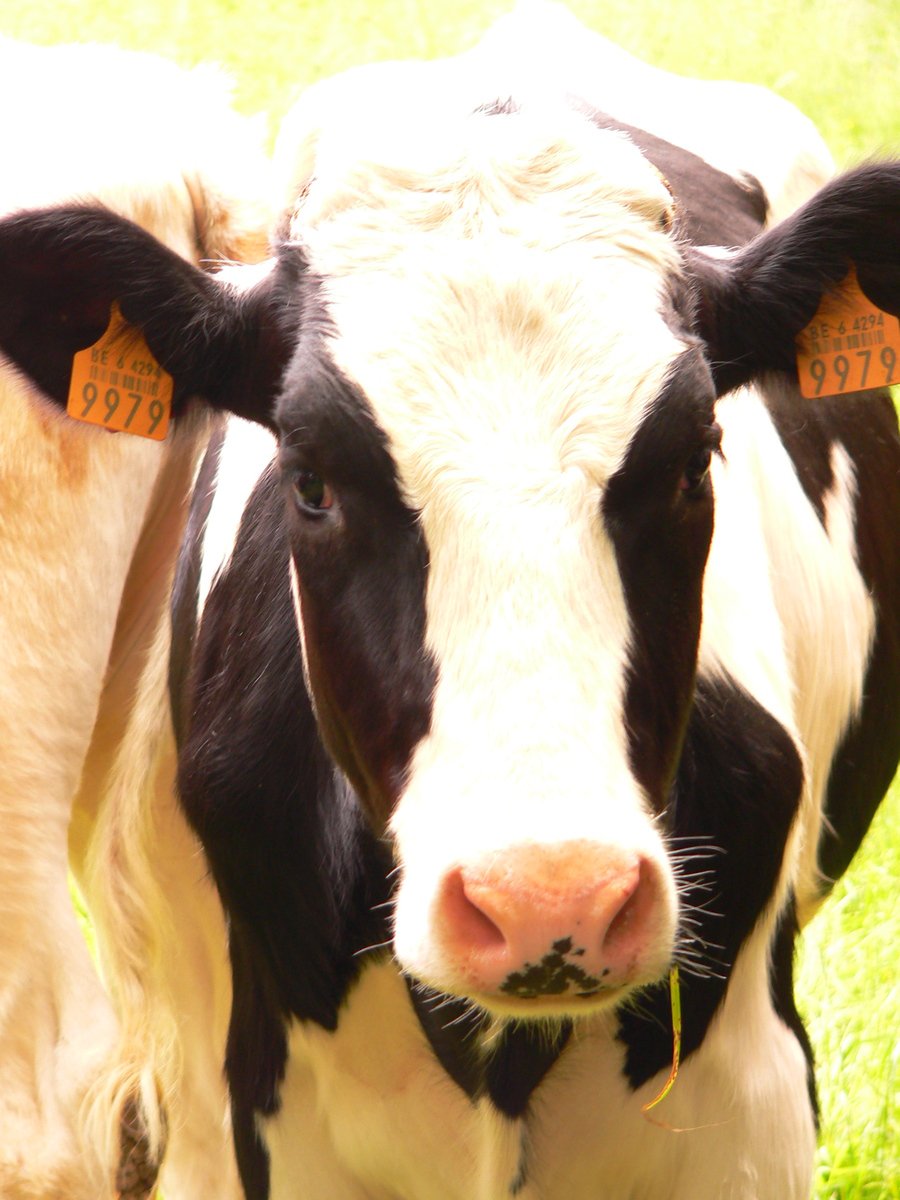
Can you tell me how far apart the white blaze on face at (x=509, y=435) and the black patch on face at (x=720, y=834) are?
56 cm

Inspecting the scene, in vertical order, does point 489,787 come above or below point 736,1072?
above

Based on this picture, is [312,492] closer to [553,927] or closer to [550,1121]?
[553,927]

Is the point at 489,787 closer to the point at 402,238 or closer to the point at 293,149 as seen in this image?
the point at 402,238

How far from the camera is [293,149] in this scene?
2.86m

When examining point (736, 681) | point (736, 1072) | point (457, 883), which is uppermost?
point (457, 883)

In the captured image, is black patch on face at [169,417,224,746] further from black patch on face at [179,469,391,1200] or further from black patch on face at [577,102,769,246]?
black patch on face at [577,102,769,246]

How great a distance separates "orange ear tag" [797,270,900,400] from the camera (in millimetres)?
2564

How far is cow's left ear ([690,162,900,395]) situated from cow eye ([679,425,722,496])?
0.27m

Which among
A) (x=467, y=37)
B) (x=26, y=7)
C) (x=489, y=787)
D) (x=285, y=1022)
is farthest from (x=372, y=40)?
(x=489, y=787)

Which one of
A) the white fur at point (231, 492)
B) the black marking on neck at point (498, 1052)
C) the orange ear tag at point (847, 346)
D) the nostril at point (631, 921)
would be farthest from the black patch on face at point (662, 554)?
the white fur at point (231, 492)

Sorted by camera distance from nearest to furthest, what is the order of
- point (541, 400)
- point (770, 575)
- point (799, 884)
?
point (541, 400)
point (770, 575)
point (799, 884)

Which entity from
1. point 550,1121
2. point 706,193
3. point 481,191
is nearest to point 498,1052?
point 550,1121

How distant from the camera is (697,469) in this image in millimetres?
2270

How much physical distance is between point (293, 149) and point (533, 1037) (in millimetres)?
1476
